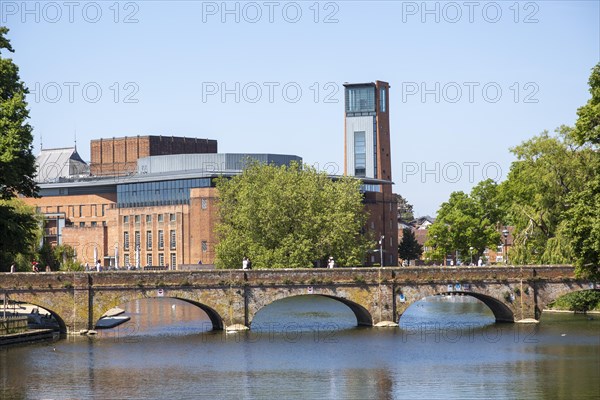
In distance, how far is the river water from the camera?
163 ft

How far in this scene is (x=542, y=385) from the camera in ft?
164

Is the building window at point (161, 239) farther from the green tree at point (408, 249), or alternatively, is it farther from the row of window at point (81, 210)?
the green tree at point (408, 249)

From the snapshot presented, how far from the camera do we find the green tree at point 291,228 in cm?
9344

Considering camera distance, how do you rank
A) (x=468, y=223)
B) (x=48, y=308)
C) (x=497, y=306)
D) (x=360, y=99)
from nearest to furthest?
(x=48, y=308), (x=497, y=306), (x=468, y=223), (x=360, y=99)

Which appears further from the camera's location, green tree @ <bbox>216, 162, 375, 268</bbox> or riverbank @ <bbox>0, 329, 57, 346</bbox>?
green tree @ <bbox>216, 162, 375, 268</bbox>

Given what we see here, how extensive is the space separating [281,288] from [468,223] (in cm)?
5874

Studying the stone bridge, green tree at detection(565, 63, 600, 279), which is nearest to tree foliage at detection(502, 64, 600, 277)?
the stone bridge

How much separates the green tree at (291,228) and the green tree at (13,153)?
33.1m

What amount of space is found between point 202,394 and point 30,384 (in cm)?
856

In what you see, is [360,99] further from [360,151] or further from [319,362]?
[319,362]

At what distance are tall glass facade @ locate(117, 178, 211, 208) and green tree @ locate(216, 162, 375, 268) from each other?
3573cm

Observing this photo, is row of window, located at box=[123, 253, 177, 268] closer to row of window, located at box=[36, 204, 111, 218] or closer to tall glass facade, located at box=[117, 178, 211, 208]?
tall glass facade, located at box=[117, 178, 211, 208]

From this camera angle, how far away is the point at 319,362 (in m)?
58.3

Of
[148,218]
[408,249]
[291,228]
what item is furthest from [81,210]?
[291,228]
